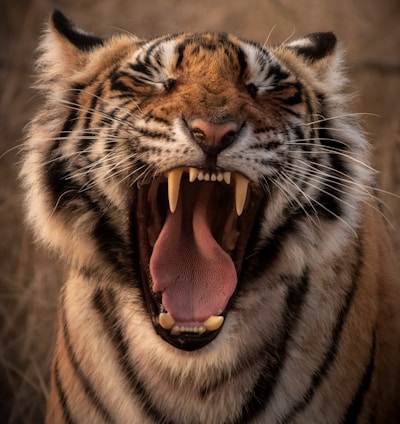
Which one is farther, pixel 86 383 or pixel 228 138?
pixel 86 383

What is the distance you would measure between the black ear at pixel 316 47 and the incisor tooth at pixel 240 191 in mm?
453

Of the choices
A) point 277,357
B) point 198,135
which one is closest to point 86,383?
point 277,357

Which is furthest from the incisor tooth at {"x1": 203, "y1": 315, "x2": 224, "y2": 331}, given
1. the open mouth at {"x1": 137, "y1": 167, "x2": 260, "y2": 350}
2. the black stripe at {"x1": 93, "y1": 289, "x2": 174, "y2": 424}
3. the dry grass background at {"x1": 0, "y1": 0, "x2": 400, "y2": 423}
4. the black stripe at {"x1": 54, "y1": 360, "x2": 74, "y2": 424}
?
the dry grass background at {"x1": 0, "y1": 0, "x2": 400, "y2": 423}

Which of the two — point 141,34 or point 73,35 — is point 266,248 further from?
point 141,34

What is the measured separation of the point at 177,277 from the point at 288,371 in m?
0.31

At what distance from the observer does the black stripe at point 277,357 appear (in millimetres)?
1817

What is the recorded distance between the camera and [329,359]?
186 cm

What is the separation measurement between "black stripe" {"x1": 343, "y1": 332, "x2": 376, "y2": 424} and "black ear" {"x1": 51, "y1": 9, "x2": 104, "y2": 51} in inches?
35.5

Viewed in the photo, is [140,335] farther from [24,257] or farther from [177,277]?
[24,257]

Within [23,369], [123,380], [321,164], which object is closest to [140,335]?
[123,380]

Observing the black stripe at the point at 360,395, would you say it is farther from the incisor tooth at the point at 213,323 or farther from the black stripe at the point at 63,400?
the black stripe at the point at 63,400

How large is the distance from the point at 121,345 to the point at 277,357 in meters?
0.33

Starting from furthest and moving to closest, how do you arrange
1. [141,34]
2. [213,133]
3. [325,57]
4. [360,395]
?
[141,34] < [325,57] < [360,395] < [213,133]

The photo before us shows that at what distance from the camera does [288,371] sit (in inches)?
72.4
